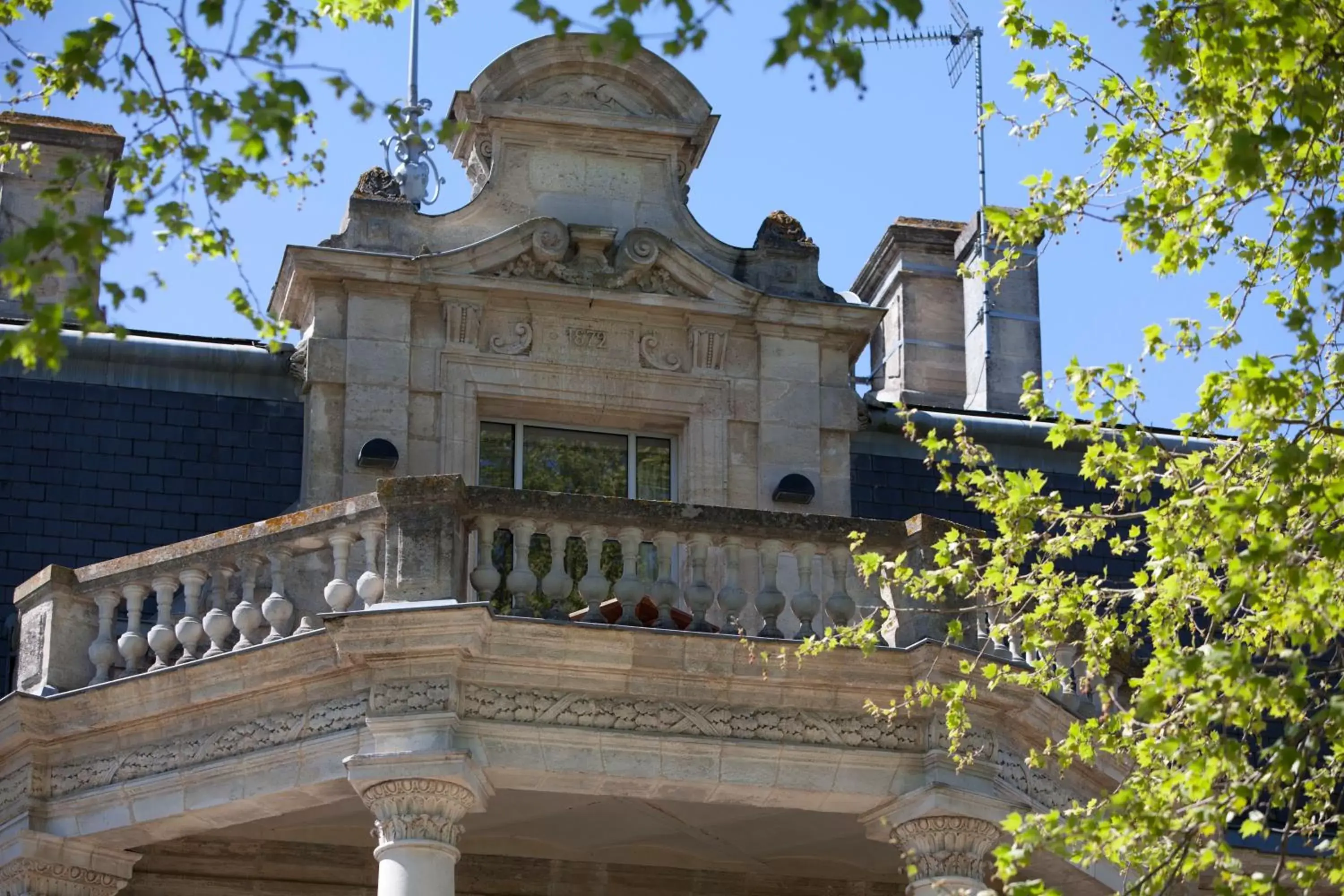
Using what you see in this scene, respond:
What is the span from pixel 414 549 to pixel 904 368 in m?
7.82

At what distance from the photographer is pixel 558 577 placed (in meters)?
15.5

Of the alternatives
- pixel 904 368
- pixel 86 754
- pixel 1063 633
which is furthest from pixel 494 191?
pixel 1063 633

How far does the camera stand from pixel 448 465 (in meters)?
18.8

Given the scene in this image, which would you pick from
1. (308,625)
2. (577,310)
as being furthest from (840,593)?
(577,310)

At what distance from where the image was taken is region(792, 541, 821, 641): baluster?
15805mm

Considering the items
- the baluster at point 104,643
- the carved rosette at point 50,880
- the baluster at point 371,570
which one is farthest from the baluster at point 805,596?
the carved rosette at point 50,880

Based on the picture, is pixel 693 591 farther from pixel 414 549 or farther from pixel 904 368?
pixel 904 368

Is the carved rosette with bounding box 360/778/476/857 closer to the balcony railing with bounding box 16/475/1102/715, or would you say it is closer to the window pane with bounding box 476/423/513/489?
the balcony railing with bounding box 16/475/1102/715

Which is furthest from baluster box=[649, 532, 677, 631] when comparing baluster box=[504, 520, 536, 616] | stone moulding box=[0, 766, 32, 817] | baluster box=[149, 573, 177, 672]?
stone moulding box=[0, 766, 32, 817]

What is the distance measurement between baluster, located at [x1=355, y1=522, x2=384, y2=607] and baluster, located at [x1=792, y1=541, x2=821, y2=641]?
249 cm

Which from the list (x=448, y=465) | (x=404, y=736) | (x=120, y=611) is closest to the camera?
(x=404, y=736)

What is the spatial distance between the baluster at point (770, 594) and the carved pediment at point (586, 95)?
5124 mm

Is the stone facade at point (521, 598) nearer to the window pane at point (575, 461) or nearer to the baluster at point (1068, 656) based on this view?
the baluster at point (1068, 656)

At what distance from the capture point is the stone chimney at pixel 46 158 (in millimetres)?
20125
